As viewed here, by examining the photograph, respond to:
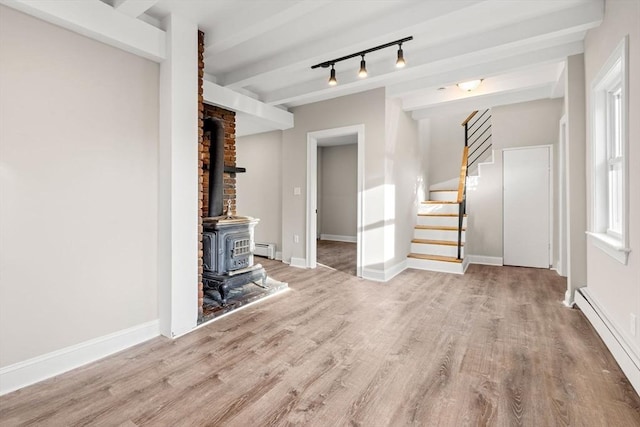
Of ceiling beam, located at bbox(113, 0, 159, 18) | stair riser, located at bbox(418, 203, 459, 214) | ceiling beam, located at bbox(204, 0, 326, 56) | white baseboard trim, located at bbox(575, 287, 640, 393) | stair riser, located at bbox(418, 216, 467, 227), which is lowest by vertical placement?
white baseboard trim, located at bbox(575, 287, 640, 393)

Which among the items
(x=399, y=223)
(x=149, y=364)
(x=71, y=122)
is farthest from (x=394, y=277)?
(x=71, y=122)

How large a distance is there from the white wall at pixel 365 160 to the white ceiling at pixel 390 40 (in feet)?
0.90

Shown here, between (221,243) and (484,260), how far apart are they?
4455 mm

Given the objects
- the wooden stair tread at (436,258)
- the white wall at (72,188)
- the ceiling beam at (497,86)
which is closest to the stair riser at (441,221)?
the wooden stair tread at (436,258)

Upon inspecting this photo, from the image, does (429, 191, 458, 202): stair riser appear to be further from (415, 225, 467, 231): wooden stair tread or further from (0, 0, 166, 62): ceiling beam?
(0, 0, 166, 62): ceiling beam

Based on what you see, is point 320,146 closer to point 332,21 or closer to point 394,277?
point 394,277

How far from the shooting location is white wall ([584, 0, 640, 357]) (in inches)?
73.5

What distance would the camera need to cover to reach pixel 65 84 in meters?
2.05

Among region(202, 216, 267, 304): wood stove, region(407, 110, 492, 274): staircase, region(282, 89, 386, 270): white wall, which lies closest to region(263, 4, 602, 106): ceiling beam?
region(282, 89, 386, 270): white wall

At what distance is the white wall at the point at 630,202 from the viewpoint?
187 centimetres

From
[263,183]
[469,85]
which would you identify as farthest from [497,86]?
[263,183]

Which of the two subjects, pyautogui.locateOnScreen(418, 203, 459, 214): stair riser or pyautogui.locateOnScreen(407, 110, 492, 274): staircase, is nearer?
pyautogui.locateOnScreen(407, 110, 492, 274): staircase

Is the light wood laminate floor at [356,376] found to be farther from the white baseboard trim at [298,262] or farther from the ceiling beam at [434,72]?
the ceiling beam at [434,72]

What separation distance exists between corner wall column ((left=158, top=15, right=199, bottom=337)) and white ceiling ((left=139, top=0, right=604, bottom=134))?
12.8 inches
